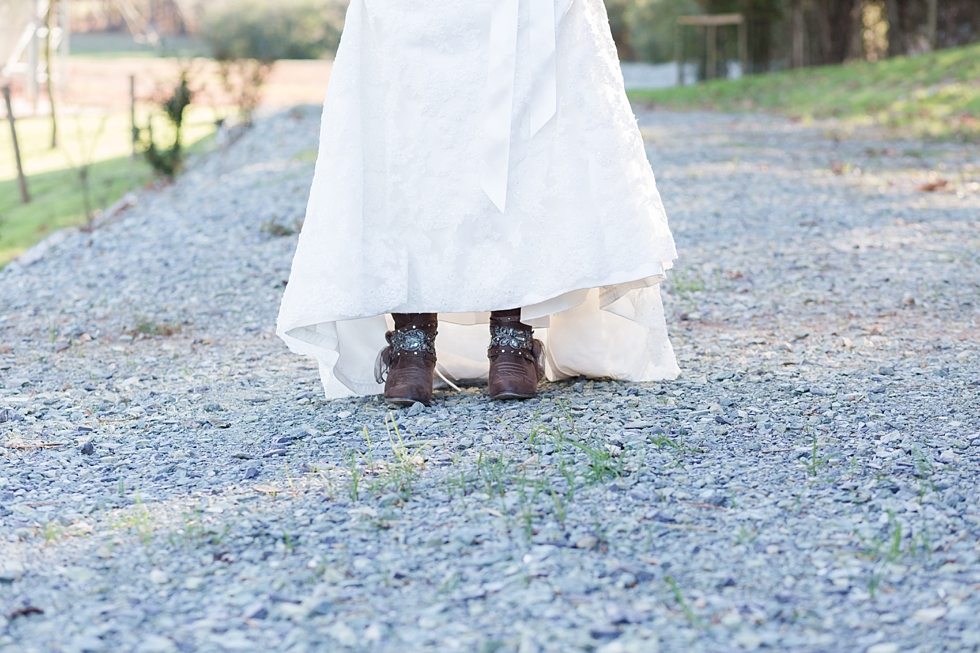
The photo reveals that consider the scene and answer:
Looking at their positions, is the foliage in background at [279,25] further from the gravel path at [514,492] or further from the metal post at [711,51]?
the gravel path at [514,492]

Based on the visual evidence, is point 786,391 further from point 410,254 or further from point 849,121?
point 849,121

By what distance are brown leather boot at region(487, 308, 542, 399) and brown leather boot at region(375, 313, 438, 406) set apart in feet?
0.63

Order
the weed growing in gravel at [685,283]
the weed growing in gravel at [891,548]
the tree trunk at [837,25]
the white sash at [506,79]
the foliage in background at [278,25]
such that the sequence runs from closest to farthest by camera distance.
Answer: the weed growing in gravel at [891,548] → the white sash at [506,79] → the weed growing in gravel at [685,283] → the tree trunk at [837,25] → the foliage in background at [278,25]

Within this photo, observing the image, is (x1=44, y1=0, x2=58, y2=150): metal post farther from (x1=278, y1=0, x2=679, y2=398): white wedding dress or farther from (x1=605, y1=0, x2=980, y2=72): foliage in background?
(x1=605, y1=0, x2=980, y2=72): foliage in background

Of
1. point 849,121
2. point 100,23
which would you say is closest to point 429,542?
point 849,121

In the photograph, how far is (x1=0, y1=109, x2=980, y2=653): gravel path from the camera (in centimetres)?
200

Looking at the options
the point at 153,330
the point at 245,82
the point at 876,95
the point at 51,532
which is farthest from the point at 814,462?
the point at 876,95

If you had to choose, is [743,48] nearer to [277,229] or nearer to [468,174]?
[277,229]

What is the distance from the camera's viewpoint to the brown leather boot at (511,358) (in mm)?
3275

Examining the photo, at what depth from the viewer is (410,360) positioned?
3314mm

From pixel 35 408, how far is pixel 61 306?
2.02m

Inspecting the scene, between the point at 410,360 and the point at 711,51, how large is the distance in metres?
22.9

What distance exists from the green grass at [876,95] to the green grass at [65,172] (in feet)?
26.1

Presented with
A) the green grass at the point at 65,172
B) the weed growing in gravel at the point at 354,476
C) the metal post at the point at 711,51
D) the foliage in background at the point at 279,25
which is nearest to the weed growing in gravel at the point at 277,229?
the green grass at the point at 65,172
